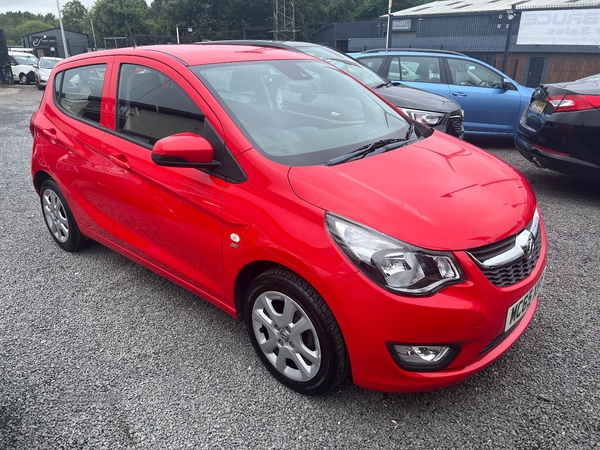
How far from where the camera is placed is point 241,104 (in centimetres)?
262

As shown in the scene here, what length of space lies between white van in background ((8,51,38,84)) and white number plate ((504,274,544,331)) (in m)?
26.6

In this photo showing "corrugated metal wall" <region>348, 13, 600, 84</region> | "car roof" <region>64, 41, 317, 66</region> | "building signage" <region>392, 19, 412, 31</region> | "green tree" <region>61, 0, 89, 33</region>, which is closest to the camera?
"car roof" <region>64, 41, 317, 66</region>

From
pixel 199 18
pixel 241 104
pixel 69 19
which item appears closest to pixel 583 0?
pixel 241 104

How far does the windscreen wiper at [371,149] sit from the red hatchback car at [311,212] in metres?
0.01

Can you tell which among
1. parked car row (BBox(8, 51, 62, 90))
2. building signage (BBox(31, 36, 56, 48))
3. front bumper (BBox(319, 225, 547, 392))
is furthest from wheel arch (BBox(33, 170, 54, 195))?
building signage (BBox(31, 36, 56, 48))

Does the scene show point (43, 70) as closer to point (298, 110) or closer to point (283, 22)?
point (298, 110)

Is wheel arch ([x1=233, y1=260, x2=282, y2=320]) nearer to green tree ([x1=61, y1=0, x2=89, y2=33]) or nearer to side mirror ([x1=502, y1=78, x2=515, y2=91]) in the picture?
side mirror ([x1=502, y1=78, x2=515, y2=91])

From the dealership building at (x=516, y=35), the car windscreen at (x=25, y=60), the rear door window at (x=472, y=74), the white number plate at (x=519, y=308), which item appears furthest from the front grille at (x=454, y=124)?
the car windscreen at (x=25, y=60)

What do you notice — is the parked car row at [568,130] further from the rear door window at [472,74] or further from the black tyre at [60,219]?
the black tyre at [60,219]

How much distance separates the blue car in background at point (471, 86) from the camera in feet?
24.8

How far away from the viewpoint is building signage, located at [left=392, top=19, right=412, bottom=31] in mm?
34938

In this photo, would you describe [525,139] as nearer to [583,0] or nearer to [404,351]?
[404,351]

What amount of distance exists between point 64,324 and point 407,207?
7.86ft

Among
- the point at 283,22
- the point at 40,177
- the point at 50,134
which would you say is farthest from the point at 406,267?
the point at 283,22
